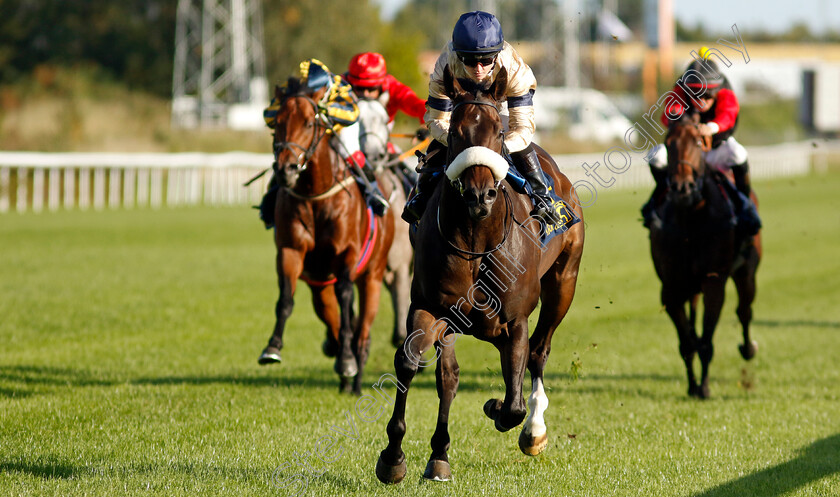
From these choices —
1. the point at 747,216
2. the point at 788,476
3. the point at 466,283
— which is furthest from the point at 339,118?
the point at 788,476

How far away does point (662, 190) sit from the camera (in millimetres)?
8164

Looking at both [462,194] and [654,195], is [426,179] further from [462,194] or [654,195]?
[654,195]

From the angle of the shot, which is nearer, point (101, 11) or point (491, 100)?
point (491, 100)

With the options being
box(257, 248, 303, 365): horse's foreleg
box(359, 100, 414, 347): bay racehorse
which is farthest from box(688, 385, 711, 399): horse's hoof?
box(257, 248, 303, 365): horse's foreleg

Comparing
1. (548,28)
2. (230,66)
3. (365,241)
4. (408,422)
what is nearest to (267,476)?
(408,422)

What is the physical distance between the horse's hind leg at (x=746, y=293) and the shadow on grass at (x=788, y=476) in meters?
3.00

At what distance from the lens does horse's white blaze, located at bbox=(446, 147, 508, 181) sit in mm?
4223

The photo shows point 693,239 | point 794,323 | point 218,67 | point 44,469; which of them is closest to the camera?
point 44,469

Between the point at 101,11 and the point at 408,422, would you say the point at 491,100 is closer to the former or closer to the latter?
the point at 408,422

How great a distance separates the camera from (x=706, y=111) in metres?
8.02

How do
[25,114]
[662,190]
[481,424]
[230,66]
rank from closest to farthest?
[481,424], [662,190], [25,114], [230,66]

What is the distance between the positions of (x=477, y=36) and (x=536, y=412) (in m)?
2.06

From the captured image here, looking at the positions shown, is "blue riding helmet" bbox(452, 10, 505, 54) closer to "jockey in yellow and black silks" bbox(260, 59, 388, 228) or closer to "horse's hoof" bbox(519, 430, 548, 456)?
"horse's hoof" bbox(519, 430, 548, 456)

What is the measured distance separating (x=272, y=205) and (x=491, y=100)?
333 cm
